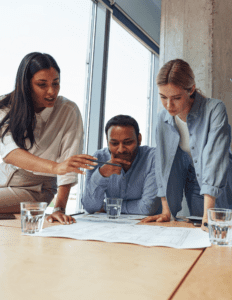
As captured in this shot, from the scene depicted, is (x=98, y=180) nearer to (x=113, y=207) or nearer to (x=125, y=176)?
(x=125, y=176)

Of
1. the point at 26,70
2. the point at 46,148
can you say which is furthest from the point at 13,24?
the point at 46,148

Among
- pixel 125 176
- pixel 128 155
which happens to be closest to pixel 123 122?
pixel 128 155

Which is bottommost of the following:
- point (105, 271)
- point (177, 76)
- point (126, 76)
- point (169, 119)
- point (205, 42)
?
point (105, 271)

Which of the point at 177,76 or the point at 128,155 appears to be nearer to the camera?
the point at 177,76

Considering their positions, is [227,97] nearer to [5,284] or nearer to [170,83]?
[170,83]

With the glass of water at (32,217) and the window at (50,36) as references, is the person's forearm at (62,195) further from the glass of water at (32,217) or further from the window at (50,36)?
the glass of water at (32,217)

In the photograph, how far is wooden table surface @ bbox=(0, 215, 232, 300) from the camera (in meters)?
0.43

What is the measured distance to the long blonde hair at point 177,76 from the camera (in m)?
1.37

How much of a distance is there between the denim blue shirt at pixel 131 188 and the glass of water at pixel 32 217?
27.3 inches

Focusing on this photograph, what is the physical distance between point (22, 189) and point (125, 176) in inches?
23.2

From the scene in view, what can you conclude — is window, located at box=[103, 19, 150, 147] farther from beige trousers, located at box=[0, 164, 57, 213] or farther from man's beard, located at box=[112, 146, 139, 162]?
beige trousers, located at box=[0, 164, 57, 213]

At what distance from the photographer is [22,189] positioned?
142cm

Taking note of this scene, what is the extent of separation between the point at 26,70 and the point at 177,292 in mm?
1263

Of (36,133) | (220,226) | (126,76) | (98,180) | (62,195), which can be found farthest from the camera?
(126,76)
